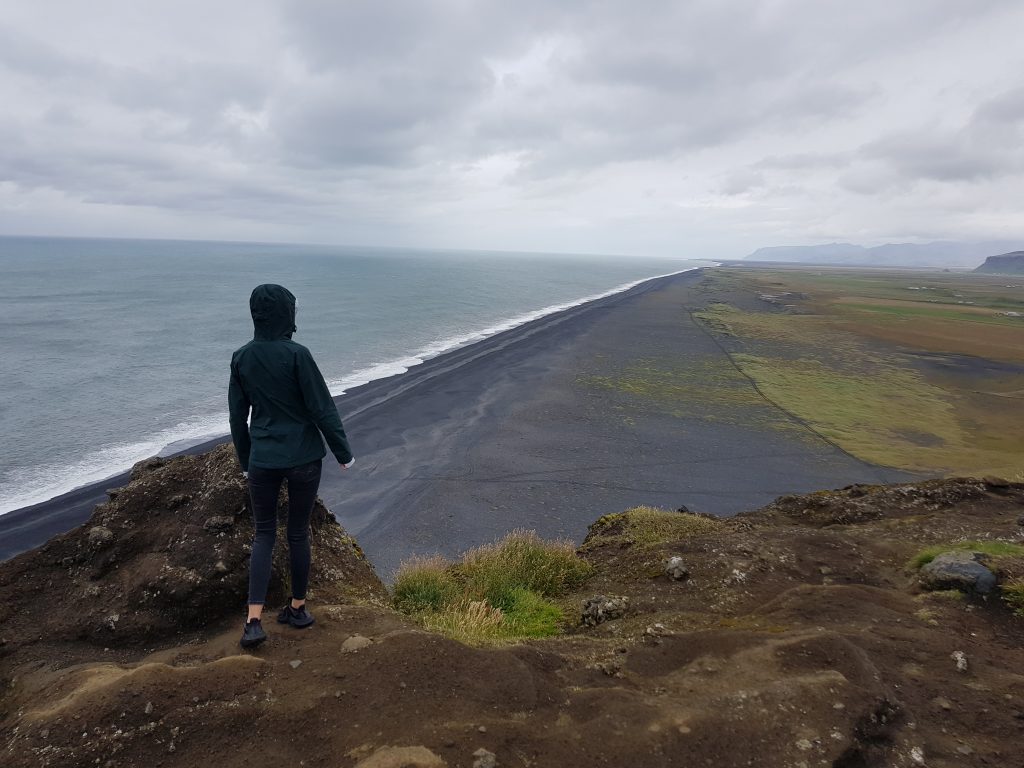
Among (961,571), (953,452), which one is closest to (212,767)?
(961,571)

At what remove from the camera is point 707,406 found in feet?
80.9

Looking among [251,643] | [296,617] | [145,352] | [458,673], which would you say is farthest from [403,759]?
[145,352]

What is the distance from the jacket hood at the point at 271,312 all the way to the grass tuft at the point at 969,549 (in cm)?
773

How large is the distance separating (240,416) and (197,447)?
16294 millimetres

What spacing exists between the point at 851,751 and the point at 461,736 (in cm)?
245

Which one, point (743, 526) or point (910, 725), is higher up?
point (910, 725)

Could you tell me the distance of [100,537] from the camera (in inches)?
219

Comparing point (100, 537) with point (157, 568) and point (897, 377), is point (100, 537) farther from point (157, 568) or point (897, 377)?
point (897, 377)

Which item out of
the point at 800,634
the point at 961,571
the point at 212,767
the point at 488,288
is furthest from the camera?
the point at 488,288

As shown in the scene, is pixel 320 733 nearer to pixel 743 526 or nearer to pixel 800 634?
pixel 800 634

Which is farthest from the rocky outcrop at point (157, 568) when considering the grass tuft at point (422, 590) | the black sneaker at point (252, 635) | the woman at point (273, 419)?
the woman at point (273, 419)

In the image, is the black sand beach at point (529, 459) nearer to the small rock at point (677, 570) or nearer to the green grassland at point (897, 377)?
the green grassland at point (897, 377)

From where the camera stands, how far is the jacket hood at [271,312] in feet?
13.6

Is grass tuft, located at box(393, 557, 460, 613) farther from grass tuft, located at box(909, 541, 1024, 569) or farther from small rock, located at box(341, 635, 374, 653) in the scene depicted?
grass tuft, located at box(909, 541, 1024, 569)
